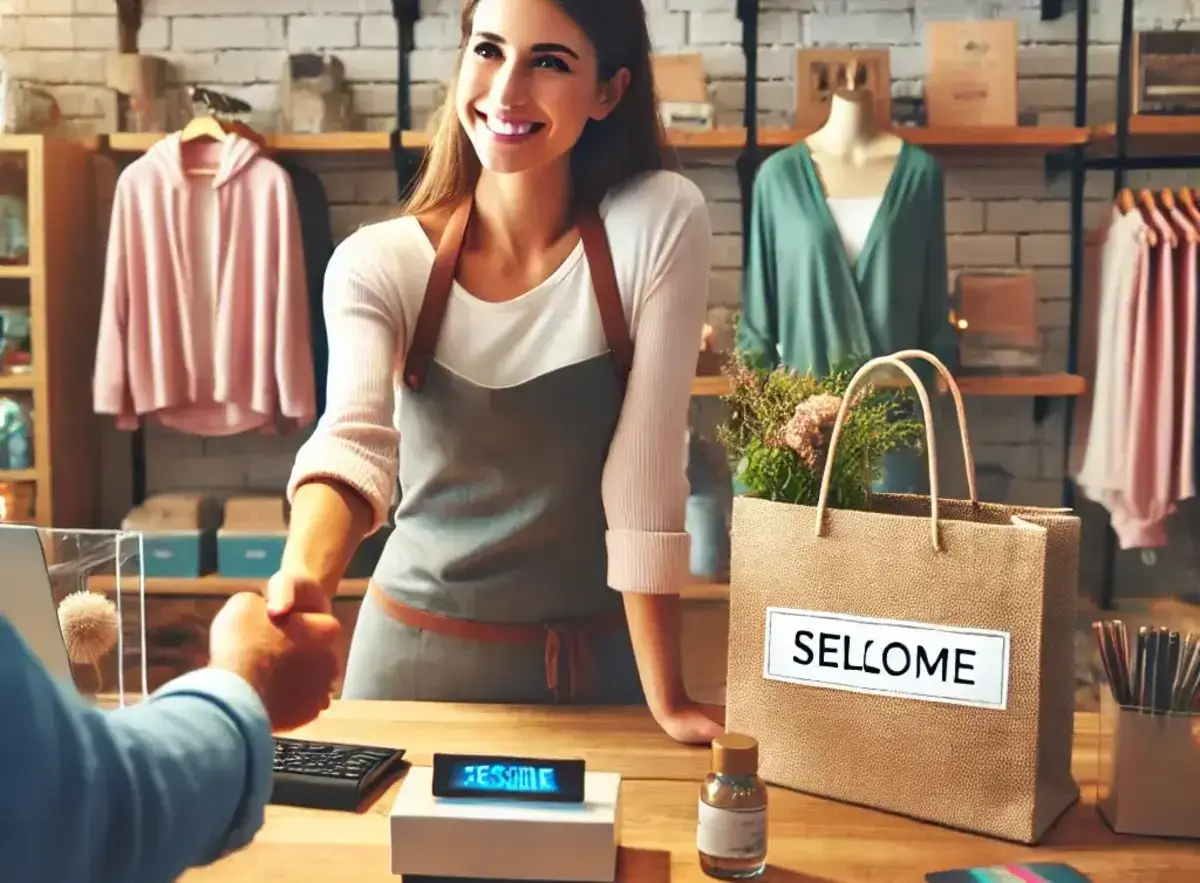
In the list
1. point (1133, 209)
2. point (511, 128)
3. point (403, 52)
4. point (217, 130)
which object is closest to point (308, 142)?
point (217, 130)

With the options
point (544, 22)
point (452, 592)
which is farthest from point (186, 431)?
point (544, 22)

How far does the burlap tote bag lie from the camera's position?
1.02 meters

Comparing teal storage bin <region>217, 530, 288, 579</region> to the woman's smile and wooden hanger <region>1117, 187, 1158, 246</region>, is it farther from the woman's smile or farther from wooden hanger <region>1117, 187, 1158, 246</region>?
wooden hanger <region>1117, 187, 1158, 246</region>

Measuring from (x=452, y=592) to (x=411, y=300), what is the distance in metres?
0.38

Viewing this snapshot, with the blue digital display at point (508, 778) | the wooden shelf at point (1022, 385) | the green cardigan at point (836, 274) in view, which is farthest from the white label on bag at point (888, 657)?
the wooden shelf at point (1022, 385)

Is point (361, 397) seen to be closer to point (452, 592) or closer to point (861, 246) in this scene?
point (452, 592)

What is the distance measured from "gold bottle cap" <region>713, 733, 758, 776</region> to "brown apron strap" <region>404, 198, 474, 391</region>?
714 mm

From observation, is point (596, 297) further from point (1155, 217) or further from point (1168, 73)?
point (1168, 73)

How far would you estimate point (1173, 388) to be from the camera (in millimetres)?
2715

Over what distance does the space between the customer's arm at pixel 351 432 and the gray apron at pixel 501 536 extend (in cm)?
7

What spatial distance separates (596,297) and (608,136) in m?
0.24

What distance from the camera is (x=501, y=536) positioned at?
1510 millimetres

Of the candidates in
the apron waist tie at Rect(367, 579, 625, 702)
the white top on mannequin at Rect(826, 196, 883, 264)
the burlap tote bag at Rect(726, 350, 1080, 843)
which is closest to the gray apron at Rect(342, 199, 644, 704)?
the apron waist tie at Rect(367, 579, 625, 702)

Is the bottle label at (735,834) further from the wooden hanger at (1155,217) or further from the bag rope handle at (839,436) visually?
the wooden hanger at (1155,217)
